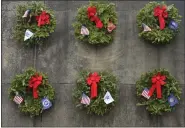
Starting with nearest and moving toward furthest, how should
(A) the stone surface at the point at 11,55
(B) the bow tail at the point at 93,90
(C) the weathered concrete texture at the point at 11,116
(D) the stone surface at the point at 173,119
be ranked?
(B) the bow tail at the point at 93,90 → (D) the stone surface at the point at 173,119 → (C) the weathered concrete texture at the point at 11,116 → (A) the stone surface at the point at 11,55

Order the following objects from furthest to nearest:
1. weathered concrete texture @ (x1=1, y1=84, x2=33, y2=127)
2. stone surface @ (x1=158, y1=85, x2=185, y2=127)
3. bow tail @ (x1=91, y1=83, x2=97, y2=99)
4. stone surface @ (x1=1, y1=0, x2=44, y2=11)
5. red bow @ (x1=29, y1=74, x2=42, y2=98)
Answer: stone surface @ (x1=1, y1=0, x2=44, y2=11) < weathered concrete texture @ (x1=1, y1=84, x2=33, y2=127) < stone surface @ (x1=158, y1=85, x2=185, y2=127) < red bow @ (x1=29, y1=74, x2=42, y2=98) < bow tail @ (x1=91, y1=83, x2=97, y2=99)

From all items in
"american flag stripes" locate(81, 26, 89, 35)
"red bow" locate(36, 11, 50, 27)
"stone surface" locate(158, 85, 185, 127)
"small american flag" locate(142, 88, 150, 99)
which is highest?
"red bow" locate(36, 11, 50, 27)

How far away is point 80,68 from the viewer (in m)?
9.59

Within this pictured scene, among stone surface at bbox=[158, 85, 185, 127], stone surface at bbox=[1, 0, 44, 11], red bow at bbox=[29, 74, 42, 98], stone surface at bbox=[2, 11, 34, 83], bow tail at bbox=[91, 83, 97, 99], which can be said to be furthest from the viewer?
stone surface at bbox=[1, 0, 44, 11]

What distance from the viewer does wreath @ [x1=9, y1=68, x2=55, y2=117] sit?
29.9 feet

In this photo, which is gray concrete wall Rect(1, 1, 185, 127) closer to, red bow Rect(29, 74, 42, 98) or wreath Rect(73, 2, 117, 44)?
wreath Rect(73, 2, 117, 44)

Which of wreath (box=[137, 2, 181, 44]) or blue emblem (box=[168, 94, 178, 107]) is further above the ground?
wreath (box=[137, 2, 181, 44])

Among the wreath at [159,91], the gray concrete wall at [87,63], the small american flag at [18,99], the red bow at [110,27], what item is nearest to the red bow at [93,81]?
the gray concrete wall at [87,63]

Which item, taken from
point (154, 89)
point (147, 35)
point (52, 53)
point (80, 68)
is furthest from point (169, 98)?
point (52, 53)

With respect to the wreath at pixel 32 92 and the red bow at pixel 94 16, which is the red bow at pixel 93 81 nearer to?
the wreath at pixel 32 92

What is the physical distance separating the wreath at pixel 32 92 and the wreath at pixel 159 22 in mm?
2525

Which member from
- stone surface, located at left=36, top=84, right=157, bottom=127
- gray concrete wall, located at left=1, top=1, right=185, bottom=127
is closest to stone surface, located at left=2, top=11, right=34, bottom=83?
gray concrete wall, located at left=1, top=1, right=185, bottom=127

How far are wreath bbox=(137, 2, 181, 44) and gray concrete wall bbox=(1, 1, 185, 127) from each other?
324 millimetres

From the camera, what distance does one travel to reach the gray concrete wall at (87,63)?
30.7 feet
